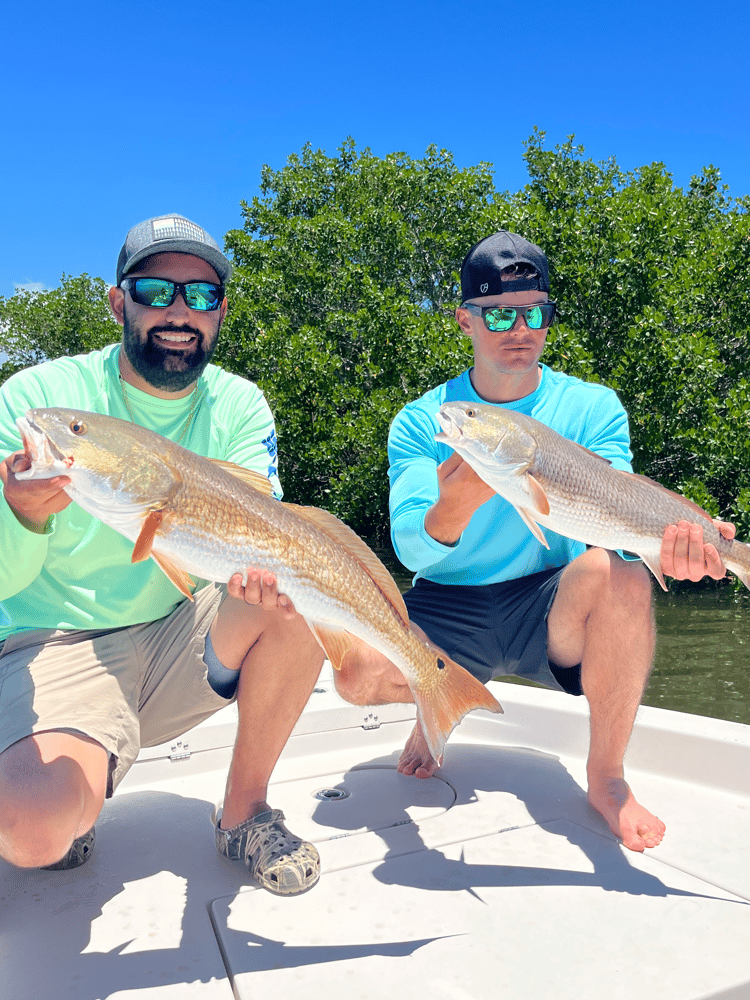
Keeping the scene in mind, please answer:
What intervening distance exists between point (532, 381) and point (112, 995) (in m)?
2.52

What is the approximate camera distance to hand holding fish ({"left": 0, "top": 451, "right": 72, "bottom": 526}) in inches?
79.2

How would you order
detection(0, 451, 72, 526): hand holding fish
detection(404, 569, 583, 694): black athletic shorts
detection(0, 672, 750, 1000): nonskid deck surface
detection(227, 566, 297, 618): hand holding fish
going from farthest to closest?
1. detection(404, 569, 583, 694): black athletic shorts
2. detection(227, 566, 297, 618): hand holding fish
3. detection(0, 451, 72, 526): hand holding fish
4. detection(0, 672, 750, 1000): nonskid deck surface

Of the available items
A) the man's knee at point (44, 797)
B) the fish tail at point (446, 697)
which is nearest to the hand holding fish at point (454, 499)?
the fish tail at point (446, 697)

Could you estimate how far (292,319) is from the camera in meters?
27.3

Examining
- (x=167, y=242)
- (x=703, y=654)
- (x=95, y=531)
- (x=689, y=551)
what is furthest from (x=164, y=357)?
(x=703, y=654)

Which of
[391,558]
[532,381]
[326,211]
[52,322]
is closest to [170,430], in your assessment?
[532,381]

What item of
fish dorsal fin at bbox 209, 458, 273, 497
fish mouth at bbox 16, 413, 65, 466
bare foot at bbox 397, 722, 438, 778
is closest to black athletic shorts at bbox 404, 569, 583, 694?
bare foot at bbox 397, 722, 438, 778

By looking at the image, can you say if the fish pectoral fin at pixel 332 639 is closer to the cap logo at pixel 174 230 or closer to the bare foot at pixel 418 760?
the bare foot at pixel 418 760

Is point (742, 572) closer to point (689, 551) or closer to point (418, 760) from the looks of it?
point (689, 551)

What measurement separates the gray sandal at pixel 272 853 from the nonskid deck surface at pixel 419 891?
0.05 meters

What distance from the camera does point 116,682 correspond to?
8.18 ft

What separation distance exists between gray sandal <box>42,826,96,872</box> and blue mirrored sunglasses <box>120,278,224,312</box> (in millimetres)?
1752

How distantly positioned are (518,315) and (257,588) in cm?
156

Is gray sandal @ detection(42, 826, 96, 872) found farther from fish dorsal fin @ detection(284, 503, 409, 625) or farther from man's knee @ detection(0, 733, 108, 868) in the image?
fish dorsal fin @ detection(284, 503, 409, 625)
